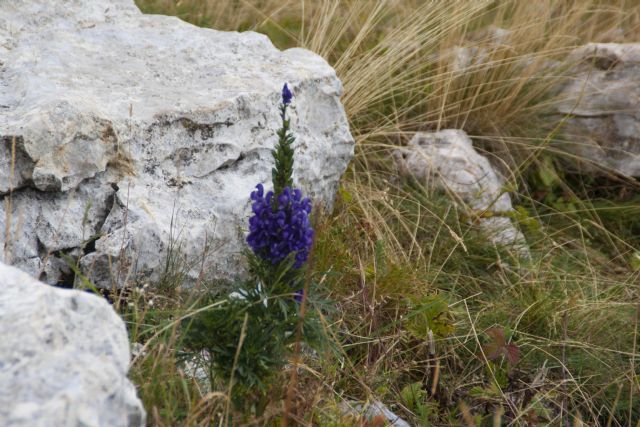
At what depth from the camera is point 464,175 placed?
4.14 m

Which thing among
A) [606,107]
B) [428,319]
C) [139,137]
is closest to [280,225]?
[139,137]

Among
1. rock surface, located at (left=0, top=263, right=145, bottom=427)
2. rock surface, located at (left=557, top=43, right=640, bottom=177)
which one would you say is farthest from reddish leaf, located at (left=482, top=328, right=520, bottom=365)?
rock surface, located at (left=557, top=43, right=640, bottom=177)

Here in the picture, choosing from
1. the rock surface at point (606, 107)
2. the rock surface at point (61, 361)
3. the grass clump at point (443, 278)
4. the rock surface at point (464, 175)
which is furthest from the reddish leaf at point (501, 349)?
the rock surface at point (606, 107)

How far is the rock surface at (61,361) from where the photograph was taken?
1478 millimetres

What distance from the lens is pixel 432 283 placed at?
333 centimetres

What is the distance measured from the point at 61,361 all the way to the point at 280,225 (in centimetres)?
72

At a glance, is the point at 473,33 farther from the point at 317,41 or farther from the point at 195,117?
Answer: the point at 195,117

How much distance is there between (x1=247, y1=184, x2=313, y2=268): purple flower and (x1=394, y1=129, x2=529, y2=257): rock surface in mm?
1969

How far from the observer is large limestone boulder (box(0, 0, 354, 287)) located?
2.60m

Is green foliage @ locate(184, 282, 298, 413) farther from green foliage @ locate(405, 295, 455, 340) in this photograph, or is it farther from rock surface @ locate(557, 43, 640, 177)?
rock surface @ locate(557, 43, 640, 177)

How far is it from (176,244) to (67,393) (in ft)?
4.09

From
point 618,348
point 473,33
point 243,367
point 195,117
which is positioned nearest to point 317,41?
point 473,33

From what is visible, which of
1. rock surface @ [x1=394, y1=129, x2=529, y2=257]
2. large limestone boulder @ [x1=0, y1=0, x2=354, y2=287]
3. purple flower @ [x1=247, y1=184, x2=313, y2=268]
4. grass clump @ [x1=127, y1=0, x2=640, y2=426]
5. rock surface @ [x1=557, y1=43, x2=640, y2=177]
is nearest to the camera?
purple flower @ [x1=247, y1=184, x2=313, y2=268]

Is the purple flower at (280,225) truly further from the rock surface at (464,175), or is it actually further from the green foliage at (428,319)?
the rock surface at (464,175)
